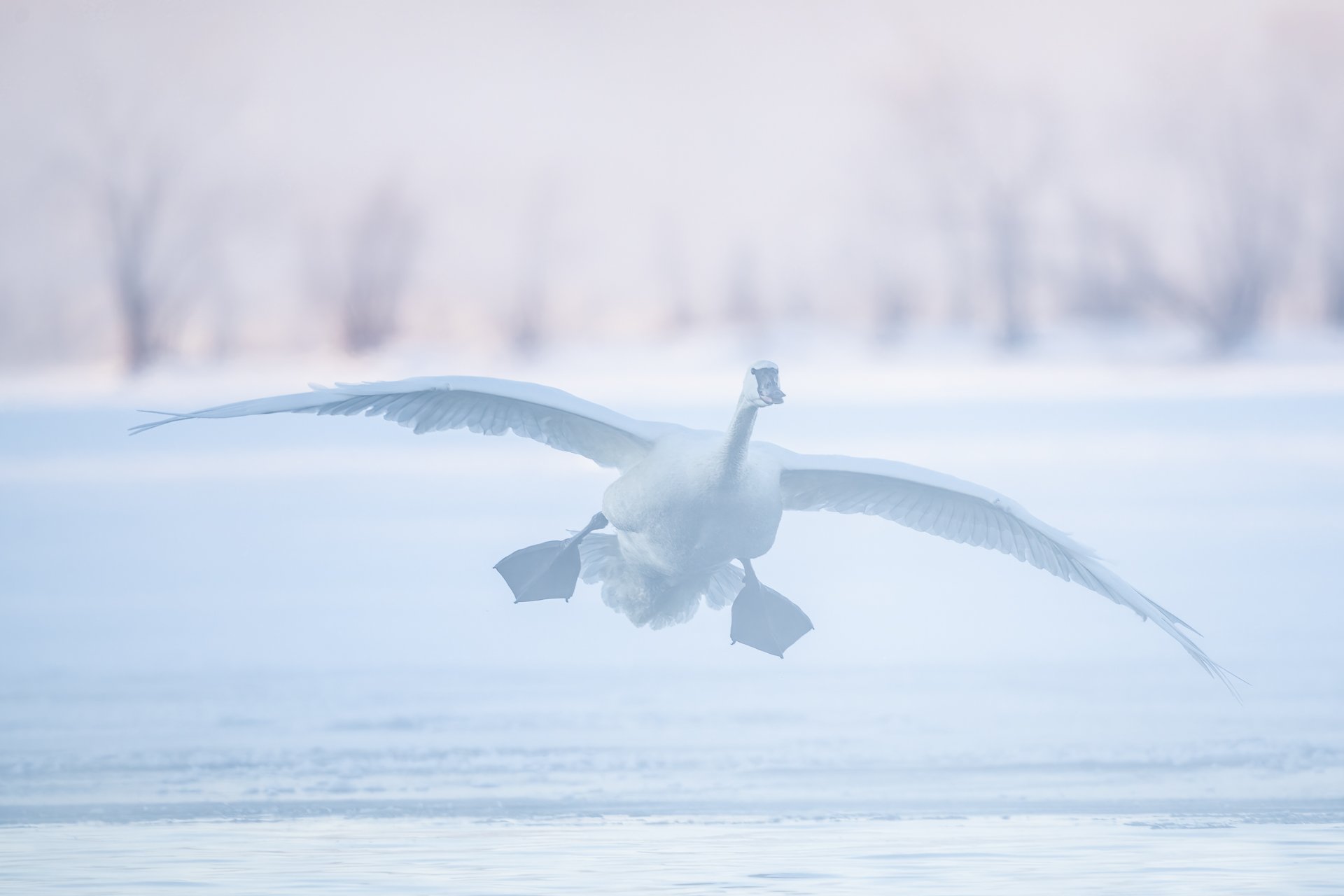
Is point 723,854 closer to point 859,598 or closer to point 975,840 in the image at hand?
point 975,840

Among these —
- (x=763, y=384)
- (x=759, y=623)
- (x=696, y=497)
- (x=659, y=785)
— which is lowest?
(x=659, y=785)

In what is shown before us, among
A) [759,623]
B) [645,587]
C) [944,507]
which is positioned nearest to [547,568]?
[645,587]

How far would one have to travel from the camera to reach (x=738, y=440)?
7.11 m

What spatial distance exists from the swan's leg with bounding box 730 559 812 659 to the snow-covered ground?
545 millimetres

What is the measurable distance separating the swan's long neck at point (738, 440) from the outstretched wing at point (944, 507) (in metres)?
0.37

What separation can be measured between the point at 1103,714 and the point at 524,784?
8.98ft

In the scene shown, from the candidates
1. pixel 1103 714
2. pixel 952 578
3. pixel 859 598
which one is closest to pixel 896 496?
pixel 1103 714

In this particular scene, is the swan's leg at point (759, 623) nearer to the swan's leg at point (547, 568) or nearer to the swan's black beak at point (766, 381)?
the swan's leg at point (547, 568)

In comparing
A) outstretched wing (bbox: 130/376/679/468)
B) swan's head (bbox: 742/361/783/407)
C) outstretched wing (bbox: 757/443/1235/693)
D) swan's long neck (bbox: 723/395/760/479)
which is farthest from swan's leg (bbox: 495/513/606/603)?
swan's head (bbox: 742/361/783/407)

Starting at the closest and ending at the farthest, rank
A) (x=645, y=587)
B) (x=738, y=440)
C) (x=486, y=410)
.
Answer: (x=738, y=440) → (x=486, y=410) → (x=645, y=587)

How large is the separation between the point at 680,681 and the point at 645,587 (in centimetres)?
222

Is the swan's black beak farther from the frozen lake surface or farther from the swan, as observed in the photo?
the frozen lake surface

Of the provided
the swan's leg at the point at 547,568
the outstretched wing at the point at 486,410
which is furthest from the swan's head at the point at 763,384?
the swan's leg at the point at 547,568

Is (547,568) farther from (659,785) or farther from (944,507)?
(944,507)
